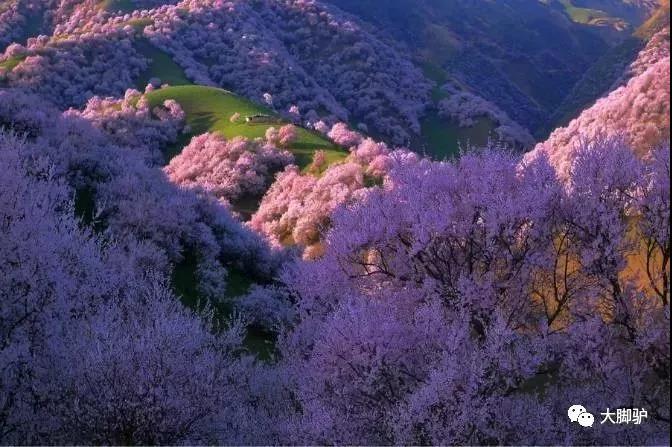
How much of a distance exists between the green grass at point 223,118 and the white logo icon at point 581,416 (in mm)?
45231

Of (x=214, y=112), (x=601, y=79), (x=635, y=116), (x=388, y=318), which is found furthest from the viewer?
(x=601, y=79)

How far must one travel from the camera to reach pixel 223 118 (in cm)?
7356

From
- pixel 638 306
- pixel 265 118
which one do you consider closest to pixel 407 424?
pixel 638 306

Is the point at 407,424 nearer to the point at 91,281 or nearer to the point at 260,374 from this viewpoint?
the point at 260,374

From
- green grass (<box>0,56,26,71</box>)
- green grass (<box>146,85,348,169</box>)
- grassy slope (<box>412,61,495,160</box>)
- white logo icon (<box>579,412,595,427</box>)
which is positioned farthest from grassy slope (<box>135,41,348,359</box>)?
grassy slope (<box>412,61,495,160</box>)

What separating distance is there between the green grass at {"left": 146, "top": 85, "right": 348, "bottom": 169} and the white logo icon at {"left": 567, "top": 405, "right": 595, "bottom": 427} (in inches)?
1781

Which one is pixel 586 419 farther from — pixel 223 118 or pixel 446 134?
pixel 446 134

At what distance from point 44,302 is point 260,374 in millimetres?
7218

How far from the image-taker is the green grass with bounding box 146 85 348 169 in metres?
61.2

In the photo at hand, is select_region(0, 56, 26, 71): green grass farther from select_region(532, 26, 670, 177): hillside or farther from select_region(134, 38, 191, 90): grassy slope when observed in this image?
select_region(532, 26, 670, 177): hillside

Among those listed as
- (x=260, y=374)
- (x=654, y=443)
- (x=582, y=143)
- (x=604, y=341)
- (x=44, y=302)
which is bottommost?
(x=260, y=374)

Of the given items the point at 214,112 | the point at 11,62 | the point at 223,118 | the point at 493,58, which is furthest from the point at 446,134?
the point at 493,58

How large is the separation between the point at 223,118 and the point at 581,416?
66.8m

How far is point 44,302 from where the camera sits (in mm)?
13406
